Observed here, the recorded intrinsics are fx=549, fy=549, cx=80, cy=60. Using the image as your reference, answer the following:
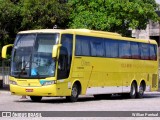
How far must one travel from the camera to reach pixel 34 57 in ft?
78.8

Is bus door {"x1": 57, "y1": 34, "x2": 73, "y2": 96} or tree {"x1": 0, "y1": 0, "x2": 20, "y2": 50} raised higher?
tree {"x1": 0, "y1": 0, "x2": 20, "y2": 50}

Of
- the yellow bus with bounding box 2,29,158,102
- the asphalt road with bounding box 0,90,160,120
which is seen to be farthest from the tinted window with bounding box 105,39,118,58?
the asphalt road with bounding box 0,90,160,120

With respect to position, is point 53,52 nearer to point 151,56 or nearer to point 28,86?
point 28,86

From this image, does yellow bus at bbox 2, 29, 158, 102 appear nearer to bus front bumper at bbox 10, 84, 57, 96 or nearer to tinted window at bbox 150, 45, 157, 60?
bus front bumper at bbox 10, 84, 57, 96

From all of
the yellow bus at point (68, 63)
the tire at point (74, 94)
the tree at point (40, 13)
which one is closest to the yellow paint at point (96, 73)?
the yellow bus at point (68, 63)

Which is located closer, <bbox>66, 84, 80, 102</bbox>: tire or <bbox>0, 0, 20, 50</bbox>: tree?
<bbox>66, 84, 80, 102</bbox>: tire

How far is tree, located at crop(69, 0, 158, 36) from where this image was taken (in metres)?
35.2

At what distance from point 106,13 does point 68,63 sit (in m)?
11.6

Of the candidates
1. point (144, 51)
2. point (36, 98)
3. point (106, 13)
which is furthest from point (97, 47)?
point (106, 13)

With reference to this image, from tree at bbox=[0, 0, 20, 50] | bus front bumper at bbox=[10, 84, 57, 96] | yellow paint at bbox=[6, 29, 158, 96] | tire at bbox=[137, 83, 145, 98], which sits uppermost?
tree at bbox=[0, 0, 20, 50]

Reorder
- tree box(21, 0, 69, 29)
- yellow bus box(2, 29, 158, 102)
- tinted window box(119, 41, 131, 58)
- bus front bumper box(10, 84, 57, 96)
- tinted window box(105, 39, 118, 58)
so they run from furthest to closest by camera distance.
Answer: tree box(21, 0, 69, 29), tinted window box(119, 41, 131, 58), tinted window box(105, 39, 118, 58), yellow bus box(2, 29, 158, 102), bus front bumper box(10, 84, 57, 96)

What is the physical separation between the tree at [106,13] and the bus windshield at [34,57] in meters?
10.4

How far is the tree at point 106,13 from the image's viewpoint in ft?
116

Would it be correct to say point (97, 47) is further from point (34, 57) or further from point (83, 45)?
point (34, 57)
